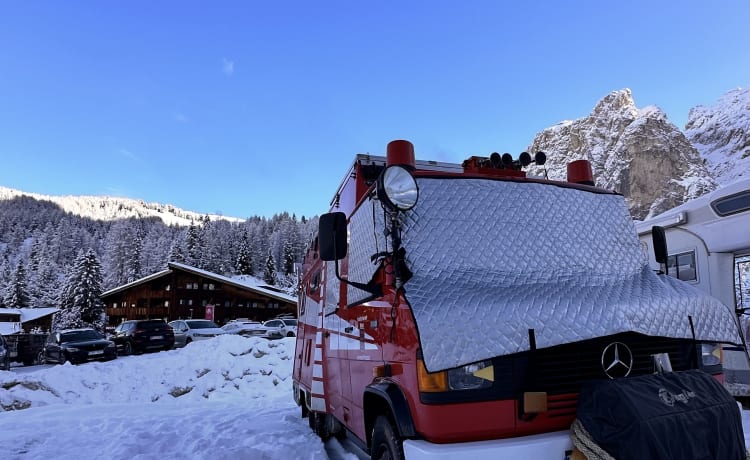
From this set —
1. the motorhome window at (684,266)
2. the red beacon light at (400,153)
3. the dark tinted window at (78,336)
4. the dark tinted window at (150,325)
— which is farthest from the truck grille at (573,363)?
the dark tinted window at (150,325)

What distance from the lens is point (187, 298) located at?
151ft

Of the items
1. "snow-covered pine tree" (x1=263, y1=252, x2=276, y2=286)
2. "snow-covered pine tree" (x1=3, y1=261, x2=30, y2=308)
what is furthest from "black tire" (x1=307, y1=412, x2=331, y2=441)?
"snow-covered pine tree" (x1=263, y1=252, x2=276, y2=286)

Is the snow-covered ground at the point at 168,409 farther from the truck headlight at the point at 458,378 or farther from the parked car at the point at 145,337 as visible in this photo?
the parked car at the point at 145,337

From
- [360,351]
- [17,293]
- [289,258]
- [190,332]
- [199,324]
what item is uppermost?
[289,258]

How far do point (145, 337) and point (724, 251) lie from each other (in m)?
22.3

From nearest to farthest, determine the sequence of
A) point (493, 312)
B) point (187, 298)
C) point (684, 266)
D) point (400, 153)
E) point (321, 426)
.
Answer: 1. point (493, 312)
2. point (400, 153)
3. point (321, 426)
4. point (684, 266)
5. point (187, 298)

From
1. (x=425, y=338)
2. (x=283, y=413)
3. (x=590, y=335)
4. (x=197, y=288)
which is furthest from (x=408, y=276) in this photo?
(x=197, y=288)

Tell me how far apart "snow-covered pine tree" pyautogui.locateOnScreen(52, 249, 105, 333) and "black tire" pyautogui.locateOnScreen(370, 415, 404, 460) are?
54526 mm

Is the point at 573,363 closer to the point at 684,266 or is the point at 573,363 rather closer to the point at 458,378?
the point at 458,378

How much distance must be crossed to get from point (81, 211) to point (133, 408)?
208309 mm

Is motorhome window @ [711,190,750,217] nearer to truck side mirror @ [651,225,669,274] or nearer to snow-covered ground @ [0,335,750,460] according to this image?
snow-covered ground @ [0,335,750,460]

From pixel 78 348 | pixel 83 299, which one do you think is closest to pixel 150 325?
pixel 78 348

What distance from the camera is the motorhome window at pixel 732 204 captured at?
24.2ft

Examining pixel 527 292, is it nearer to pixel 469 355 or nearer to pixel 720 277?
pixel 469 355
